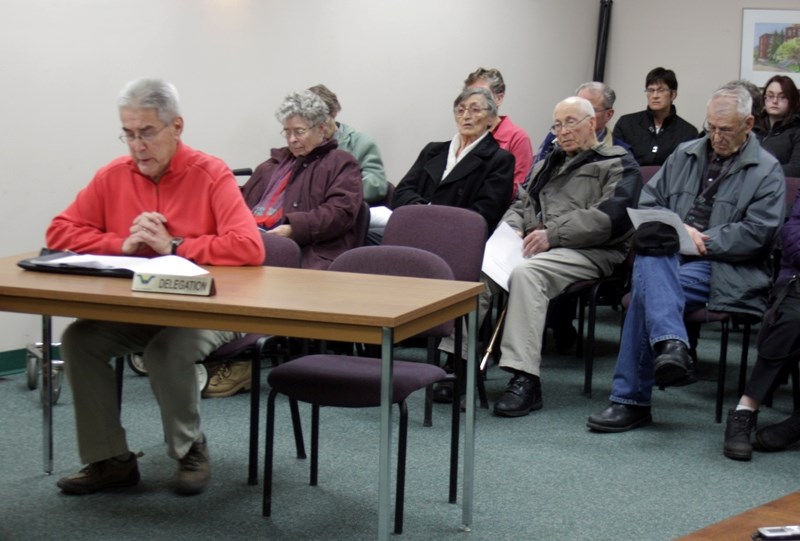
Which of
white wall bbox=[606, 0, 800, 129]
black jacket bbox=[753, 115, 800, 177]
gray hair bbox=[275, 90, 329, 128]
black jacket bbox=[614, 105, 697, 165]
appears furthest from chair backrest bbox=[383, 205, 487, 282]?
white wall bbox=[606, 0, 800, 129]

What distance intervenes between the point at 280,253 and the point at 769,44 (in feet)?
15.0

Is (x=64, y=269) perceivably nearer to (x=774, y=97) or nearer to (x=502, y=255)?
(x=502, y=255)

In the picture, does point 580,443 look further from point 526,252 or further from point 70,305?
point 70,305

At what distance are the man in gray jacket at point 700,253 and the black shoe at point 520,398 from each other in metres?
0.28

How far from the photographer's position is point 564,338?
5.15 metres

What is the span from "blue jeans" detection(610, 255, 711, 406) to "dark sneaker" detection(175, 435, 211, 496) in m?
1.57

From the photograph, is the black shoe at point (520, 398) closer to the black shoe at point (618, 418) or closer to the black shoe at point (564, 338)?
the black shoe at point (618, 418)

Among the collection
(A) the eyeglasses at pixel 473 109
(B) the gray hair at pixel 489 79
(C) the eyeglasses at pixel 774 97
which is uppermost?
(B) the gray hair at pixel 489 79

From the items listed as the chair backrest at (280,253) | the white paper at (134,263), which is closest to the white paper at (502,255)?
the chair backrest at (280,253)

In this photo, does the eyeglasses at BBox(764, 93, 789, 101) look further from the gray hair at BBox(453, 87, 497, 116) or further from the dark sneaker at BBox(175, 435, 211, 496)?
the dark sneaker at BBox(175, 435, 211, 496)

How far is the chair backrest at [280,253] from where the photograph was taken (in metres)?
3.42

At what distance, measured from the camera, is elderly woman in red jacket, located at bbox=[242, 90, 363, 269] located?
14.9 feet

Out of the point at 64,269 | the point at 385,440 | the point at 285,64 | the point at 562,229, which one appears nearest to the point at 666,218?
the point at 562,229

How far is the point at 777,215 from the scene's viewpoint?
397 cm
